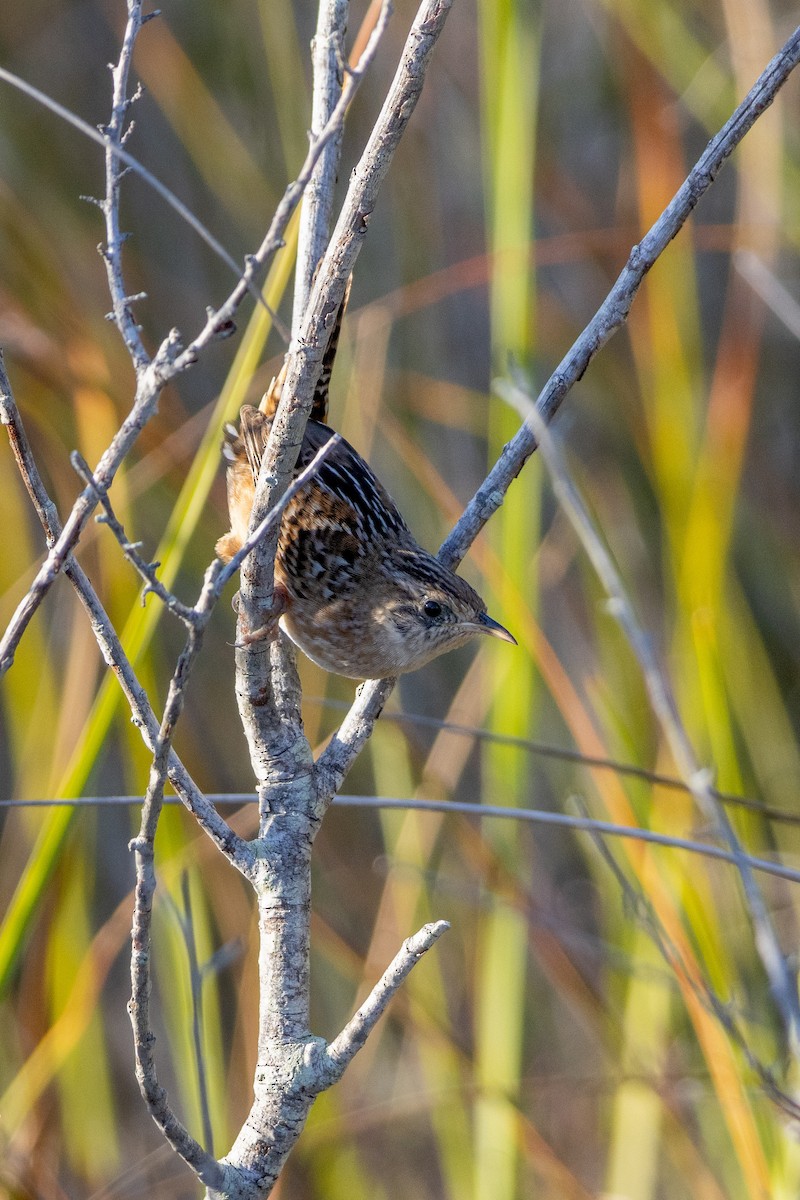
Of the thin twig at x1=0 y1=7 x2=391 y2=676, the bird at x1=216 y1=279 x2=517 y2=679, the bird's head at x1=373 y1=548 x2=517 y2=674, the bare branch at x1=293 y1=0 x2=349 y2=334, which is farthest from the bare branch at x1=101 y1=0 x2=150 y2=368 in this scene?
the bird's head at x1=373 y1=548 x2=517 y2=674

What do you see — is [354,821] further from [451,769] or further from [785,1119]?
[785,1119]

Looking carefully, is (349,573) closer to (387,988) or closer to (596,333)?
(596,333)

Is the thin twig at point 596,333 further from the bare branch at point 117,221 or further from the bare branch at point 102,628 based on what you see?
the bare branch at point 117,221

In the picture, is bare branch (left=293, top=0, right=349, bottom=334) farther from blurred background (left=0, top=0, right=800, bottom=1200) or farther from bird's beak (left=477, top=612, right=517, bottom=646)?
bird's beak (left=477, top=612, right=517, bottom=646)

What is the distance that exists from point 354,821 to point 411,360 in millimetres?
1447

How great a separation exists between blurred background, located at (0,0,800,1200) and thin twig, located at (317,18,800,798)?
0.37m

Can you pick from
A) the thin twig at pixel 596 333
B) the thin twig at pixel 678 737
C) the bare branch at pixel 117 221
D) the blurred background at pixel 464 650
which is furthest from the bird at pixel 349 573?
the bare branch at pixel 117 221

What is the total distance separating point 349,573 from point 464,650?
200cm

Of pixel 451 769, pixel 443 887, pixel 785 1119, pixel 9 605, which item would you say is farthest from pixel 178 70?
pixel 785 1119

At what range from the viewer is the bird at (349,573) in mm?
1919

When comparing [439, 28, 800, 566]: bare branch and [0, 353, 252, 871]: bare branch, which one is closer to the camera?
[0, 353, 252, 871]: bare branch

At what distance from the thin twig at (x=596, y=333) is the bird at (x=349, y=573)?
0.96 feet

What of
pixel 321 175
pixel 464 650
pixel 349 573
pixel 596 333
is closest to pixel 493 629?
pixel 349 573

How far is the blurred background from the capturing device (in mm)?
2260
